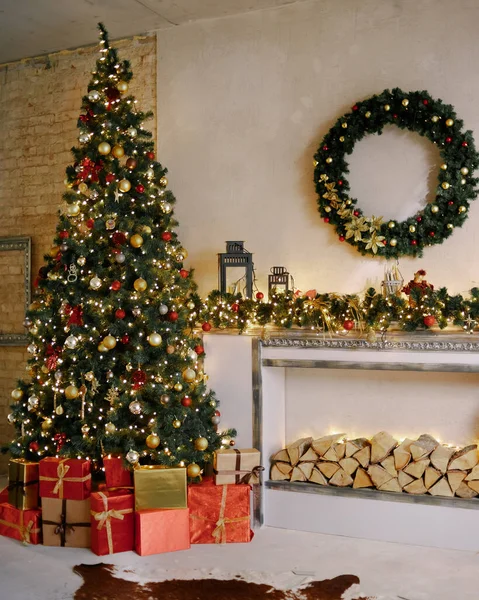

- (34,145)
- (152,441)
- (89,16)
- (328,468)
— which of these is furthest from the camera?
(34,145)

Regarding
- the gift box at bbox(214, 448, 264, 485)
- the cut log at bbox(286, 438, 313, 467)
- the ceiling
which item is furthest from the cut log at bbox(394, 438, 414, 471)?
the ceiling

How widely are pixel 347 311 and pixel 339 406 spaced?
821mm

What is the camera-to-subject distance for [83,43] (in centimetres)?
579

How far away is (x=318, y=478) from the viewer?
15.3ft

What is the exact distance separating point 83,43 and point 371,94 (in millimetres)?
2473

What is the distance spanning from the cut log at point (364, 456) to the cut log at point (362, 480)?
2.0 inches

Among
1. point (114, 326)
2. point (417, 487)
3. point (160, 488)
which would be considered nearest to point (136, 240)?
point (114, 326)

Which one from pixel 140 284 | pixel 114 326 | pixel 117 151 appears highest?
pixel 117 151

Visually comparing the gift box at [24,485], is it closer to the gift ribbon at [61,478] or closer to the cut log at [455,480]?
Answer: the gift ribbon at [61,478]

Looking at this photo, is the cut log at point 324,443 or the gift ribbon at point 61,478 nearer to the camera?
the gift ribbon at point 61,478

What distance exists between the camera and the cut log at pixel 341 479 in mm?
4586

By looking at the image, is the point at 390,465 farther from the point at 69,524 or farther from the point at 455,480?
the point at 69,524

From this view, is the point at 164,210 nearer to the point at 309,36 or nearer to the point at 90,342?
the point at 90,342

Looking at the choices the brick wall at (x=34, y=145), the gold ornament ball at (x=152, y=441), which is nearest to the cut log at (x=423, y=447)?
the gold ornament ball at (x=152, y=441)
